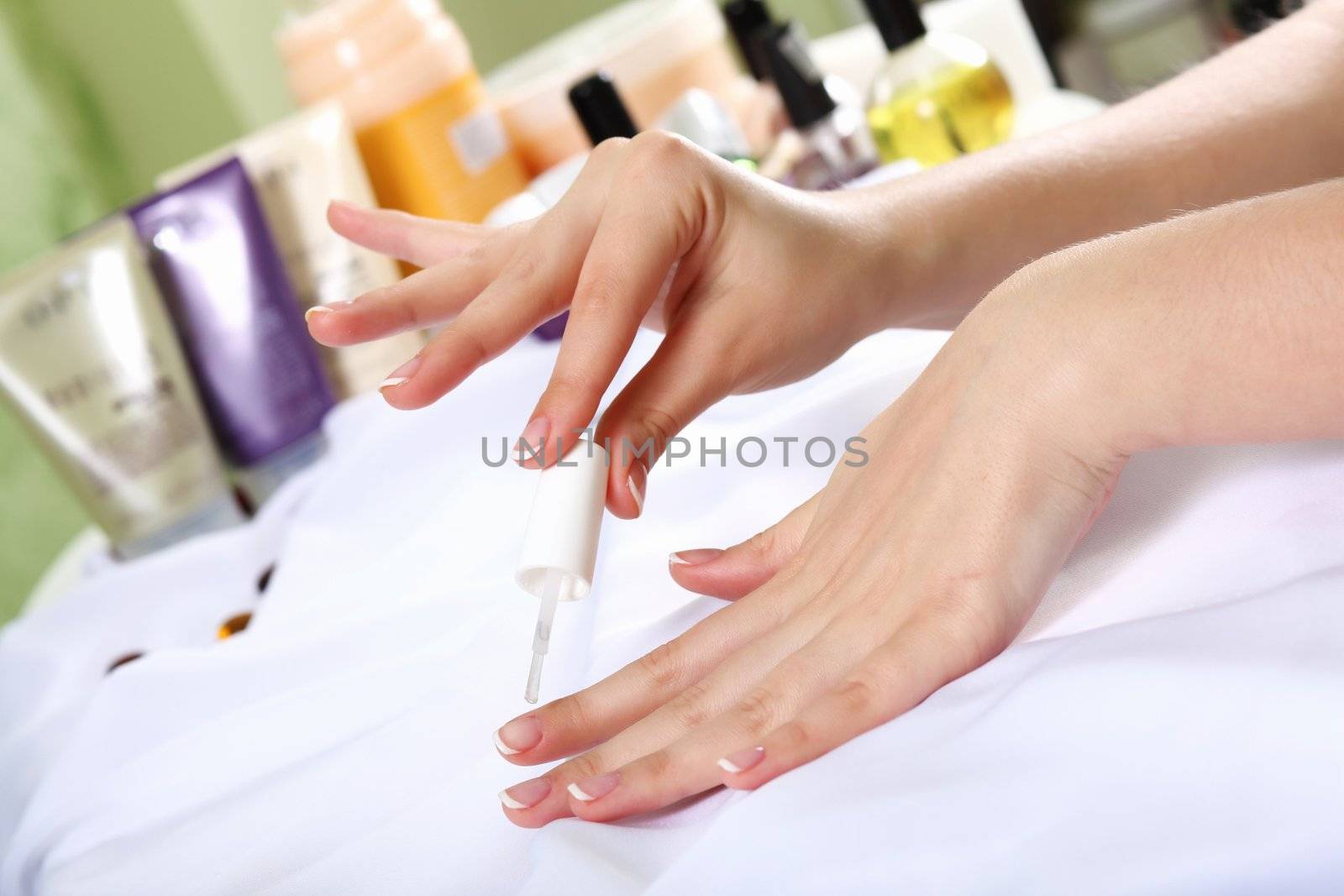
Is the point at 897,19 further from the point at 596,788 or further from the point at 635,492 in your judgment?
the point at 596,788

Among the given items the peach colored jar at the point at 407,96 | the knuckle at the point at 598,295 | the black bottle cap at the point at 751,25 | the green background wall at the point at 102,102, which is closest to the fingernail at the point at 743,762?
the knuckle at the point at 598,295

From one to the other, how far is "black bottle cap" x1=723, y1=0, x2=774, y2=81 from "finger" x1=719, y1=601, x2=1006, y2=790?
3.12 feet

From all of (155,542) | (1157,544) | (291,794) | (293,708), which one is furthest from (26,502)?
(1157,544)

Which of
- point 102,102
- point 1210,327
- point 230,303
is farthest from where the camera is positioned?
point 102,102

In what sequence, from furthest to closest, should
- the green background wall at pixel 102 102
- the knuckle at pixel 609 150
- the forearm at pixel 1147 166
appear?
the green background wall at pixel 102 102
the forearm at pixel 1147 166
the knuckle at pixel 609 150

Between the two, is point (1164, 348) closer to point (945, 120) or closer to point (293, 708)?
point (293, 708)

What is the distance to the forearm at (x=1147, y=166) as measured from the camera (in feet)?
2.77

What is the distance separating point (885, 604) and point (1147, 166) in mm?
461

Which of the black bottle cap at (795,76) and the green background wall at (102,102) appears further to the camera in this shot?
the green background wall at (102,102)

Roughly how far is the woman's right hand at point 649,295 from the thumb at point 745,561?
0.07m

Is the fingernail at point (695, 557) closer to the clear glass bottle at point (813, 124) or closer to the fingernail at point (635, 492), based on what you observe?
the fingernail at point (635, 492)

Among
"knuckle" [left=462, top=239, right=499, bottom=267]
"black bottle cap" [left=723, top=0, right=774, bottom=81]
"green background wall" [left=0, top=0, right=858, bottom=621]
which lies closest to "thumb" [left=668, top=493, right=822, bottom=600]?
"knuckle" [left=462, top=239, right=499, bottom=267]

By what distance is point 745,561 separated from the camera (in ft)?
2.28

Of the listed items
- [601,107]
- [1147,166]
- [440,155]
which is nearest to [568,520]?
[1147,166]
